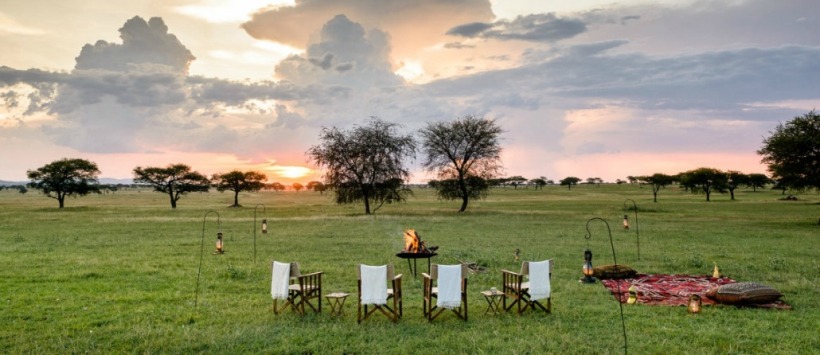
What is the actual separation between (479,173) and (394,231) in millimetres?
29332

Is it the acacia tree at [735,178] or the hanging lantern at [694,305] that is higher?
the acacia tree at [735,178]

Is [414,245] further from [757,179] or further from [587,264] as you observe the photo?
[757,179]

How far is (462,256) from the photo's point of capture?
21500 millimetres

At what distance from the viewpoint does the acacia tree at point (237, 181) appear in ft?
300

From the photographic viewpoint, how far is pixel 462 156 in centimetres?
6309

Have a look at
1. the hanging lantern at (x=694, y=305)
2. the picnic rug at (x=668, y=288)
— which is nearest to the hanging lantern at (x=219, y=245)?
the picnic rug at (x=668, y=288)

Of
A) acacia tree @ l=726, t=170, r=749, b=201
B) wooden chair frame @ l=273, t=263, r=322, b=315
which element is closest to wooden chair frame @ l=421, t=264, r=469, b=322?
wooden chair frame @ l=273, t=263, r=322, b=315

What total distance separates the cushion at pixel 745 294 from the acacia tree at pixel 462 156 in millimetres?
48824

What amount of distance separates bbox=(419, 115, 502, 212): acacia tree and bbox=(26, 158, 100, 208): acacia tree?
56.3 meters

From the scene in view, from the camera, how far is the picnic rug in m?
13.3

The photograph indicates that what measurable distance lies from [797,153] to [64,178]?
3674 inches

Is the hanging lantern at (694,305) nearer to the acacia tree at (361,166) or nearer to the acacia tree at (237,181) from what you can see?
the acacia tree at (361,166)

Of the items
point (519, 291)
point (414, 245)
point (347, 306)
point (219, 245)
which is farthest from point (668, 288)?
point (219, 245)

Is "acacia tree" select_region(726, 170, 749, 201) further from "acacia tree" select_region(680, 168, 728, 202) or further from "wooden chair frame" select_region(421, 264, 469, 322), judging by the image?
"wooden chair frame" select_region(421, 264, 469, 322)
